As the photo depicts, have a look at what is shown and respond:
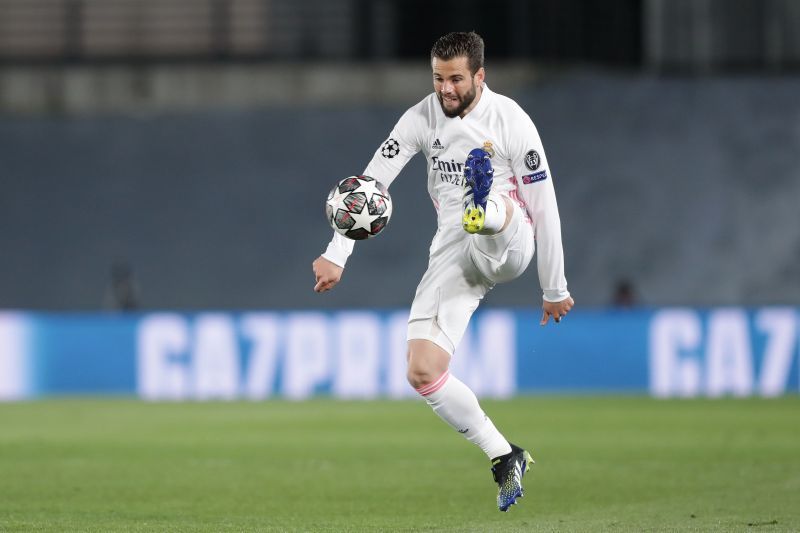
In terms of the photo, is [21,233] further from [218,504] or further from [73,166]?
[218,504]

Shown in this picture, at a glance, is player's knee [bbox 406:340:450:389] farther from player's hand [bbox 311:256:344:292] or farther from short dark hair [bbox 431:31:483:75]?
short dark hair [bbox 431:31:483:75]

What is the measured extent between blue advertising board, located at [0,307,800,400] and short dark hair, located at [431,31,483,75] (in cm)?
1158

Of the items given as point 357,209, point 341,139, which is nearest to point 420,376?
point 357,209

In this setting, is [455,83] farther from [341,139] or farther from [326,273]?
[341,139]

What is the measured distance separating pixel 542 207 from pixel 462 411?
1.13 m

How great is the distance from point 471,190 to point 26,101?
19.8 meters

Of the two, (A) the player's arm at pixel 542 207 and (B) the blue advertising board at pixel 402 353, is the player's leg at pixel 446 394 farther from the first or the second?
(B) the blue advertising board at pixel 402 353

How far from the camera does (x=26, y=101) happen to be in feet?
85.0

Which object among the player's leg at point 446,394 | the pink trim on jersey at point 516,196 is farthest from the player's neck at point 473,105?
the player's leg at point 446,394

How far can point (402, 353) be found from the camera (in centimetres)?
1955

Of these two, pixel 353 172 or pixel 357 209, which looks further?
pixel 353 172

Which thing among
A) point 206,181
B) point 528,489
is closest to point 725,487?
point 528,489

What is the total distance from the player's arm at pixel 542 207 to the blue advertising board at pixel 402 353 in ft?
37.2

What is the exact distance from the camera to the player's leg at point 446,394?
7.73 m
